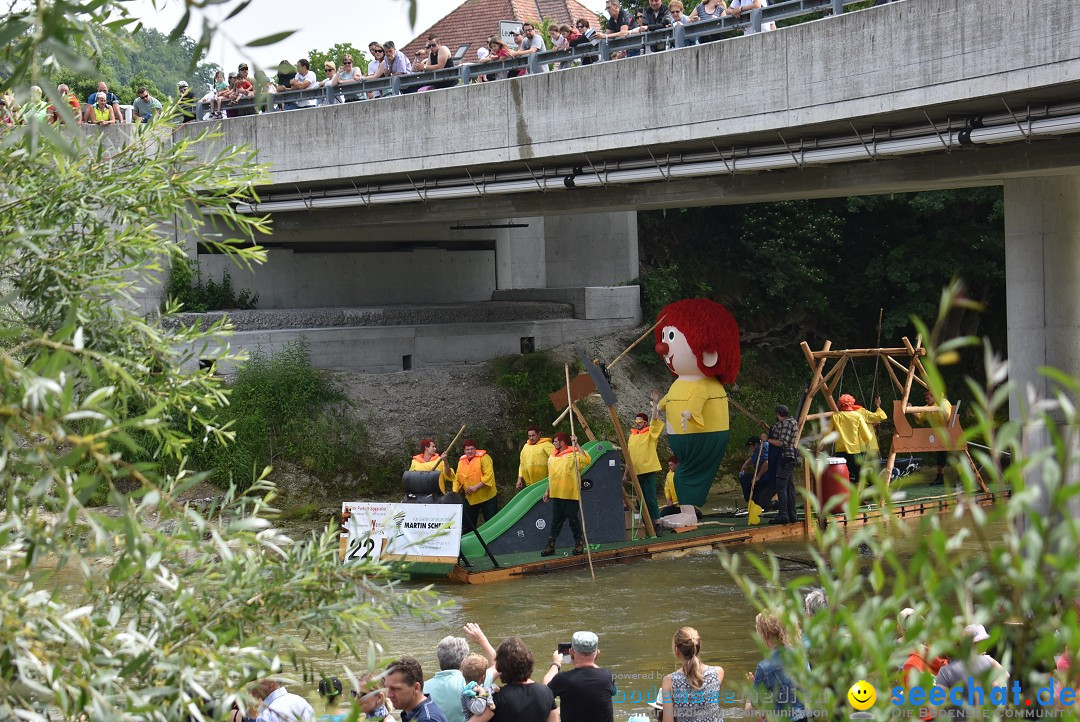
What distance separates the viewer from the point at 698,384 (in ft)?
51.3

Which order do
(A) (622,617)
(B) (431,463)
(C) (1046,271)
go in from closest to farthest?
1. (A) (622,617)
2. (C) (1046,271)
3. (B) (431,463)

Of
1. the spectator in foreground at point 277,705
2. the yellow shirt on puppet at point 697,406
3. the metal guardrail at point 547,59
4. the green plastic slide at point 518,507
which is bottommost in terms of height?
the green plastic slide at point 518,507

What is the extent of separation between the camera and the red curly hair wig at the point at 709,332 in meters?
15.5

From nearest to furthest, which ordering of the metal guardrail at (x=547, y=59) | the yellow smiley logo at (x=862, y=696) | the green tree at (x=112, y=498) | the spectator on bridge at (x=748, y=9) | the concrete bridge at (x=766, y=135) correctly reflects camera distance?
the green tree at (x=112, y=498) < the yellow smiley logo at (x=862, y=696) < the concrete bridge at (x=766, y=135) < the metal guardrail at (x=547, y=59) < the spectator on bridge at (x=748, y=9)

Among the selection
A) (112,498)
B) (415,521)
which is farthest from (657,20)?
(112,498)

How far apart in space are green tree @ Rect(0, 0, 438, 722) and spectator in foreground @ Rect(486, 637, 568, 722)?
4.41ft

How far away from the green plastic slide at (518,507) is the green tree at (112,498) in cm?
904

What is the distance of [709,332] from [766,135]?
9.15 ft

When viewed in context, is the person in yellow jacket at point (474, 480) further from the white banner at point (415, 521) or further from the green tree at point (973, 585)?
the green tree at point (973, 585)

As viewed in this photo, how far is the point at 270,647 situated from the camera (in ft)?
14.6

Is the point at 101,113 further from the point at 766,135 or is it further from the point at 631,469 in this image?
the point at 766,135

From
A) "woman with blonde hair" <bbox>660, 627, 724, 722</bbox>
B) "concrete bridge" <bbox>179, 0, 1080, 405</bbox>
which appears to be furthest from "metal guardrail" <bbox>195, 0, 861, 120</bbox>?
"woman with blonde hair" <bbox>660, 627, 724, 722</bbox>

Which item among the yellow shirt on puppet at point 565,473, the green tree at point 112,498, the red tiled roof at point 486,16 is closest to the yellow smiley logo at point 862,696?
the green tree at point 112,498

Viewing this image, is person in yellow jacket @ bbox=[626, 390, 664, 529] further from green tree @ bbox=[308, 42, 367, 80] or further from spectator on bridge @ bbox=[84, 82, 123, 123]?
green tree @ bbox=[308, 42, 367, 80]
